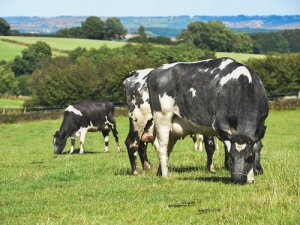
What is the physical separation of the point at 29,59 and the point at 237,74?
138556mm

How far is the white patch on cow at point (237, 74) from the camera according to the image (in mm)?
11883

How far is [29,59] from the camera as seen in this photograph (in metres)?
147

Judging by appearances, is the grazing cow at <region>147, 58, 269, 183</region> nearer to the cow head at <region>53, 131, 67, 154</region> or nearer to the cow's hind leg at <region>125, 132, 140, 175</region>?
the cow's hind leg at <region>125, 132, 140, 175</region>

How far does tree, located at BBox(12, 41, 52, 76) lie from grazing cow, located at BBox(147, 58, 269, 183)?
13180cm

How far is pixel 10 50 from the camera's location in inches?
6156

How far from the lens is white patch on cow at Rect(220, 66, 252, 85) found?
11.9 meters

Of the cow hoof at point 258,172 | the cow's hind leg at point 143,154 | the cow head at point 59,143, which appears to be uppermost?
the cow hoof at point 258,172

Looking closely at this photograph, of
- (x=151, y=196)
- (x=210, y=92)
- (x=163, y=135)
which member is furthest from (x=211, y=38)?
(x=151, y=196)

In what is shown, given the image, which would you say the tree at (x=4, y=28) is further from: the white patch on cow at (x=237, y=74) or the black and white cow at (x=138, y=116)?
the white patch on cow at (x=237, y=74)

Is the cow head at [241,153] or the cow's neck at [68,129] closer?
the cow head at [241,153]

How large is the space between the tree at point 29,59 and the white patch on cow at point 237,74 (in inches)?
5253

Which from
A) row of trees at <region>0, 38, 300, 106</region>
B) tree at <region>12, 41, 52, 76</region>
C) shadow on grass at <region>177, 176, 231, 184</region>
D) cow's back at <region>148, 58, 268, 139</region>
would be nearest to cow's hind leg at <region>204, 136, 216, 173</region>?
shadow on grass at <region>177, 176, 231, 184</region>

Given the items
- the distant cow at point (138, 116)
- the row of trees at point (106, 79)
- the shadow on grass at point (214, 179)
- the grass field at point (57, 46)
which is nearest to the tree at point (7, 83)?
the grass field at point (57, 46)

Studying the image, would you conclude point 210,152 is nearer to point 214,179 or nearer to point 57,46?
point 214,179
